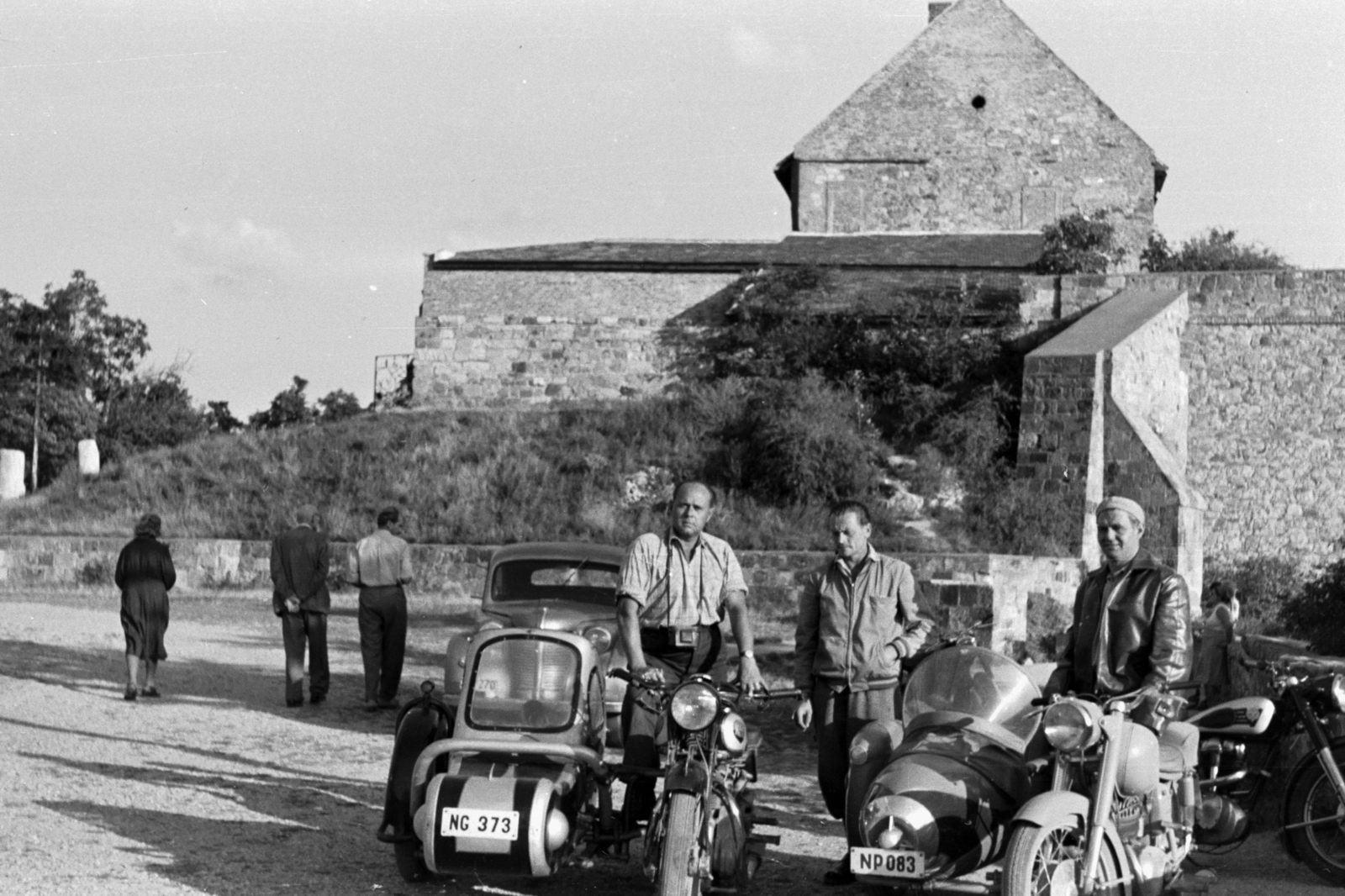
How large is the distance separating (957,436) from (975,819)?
22.9m

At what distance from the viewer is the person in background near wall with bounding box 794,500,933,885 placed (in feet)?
27.1

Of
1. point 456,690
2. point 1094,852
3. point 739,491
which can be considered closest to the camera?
point 1094,852

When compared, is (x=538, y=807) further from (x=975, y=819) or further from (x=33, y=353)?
(x=33, y=353)

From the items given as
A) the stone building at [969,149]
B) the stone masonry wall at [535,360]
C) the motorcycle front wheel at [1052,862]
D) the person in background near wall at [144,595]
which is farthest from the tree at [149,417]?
the motorcycle front wheel at [1052,862]

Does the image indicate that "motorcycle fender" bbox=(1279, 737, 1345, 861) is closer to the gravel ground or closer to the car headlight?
the gravel ground

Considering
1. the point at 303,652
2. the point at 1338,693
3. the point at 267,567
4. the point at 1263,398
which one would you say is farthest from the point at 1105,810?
the point at 1263,398

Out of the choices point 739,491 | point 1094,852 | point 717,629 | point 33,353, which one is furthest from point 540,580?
point 33,353

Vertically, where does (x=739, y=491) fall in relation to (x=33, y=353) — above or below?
below

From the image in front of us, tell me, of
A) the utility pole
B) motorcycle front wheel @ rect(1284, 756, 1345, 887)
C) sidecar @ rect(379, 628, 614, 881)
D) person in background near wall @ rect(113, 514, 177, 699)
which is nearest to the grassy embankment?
person in background near wall @ rect(113, 514, 177, 699)

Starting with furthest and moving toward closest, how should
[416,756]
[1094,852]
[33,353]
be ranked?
[33,353], [416,756], [1094,852]

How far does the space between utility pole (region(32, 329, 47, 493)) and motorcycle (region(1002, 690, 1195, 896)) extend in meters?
51.8

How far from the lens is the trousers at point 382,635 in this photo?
14.1 metres

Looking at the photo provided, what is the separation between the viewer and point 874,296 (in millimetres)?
32406

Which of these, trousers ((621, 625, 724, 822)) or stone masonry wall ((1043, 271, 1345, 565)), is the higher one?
stone masonry wall ((1043, 271, 1345, 565))
